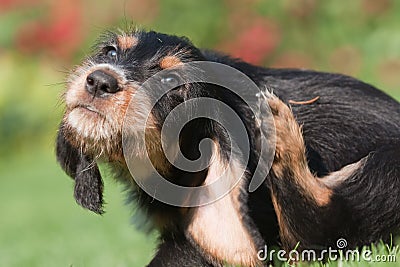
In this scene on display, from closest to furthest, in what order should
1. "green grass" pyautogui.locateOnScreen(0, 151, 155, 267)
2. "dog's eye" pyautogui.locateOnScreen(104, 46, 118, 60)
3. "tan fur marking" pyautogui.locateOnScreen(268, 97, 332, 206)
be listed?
1. "tan fur marking" pyautogui.locateOnScreen(268, 97, 332, 206)
2. "dog's eye" pyautogui.locateOnScreen(104, 46, 118, 60)
3. "green grass" pyautogui.locateOnScreen(0, 151, 155, 267)

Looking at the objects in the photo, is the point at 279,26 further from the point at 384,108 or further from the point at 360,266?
the point at 360,266

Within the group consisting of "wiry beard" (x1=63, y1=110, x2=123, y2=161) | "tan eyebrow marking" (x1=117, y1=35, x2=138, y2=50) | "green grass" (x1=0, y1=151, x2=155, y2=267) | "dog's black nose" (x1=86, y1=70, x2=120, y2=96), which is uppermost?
"tan eyebrow marking" (x1=117, y1=35, x2=138, y2=50)

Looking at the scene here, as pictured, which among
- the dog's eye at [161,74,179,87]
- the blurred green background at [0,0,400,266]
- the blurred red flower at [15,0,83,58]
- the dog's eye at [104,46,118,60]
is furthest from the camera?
the blurred red flower at [15,0,83,58]

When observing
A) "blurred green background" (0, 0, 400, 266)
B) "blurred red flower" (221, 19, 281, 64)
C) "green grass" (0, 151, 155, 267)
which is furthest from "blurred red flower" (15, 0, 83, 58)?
"blurred red flower" (221, 19, 281, 64)

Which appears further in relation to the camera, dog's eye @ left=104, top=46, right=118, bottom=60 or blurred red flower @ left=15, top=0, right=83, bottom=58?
blurred red flower @ left=15, top=0, right=83, bottom=58

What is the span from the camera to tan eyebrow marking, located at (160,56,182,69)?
450 centimetres

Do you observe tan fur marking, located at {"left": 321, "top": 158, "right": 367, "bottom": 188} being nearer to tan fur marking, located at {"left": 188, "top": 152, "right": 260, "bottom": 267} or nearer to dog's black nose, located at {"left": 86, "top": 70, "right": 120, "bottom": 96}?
tan fur marking, located at {"left": 188, "top": 152, "right": 260, "bottom": 267}

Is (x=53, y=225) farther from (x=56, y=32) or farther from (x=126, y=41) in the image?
(x=56, y=32)

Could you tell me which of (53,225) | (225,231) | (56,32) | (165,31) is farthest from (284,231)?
(56,32)

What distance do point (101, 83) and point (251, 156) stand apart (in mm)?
863

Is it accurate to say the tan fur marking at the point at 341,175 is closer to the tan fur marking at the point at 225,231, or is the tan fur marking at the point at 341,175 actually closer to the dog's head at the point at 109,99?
the tan fur marking at the point at 225,231

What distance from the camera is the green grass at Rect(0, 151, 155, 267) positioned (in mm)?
6570

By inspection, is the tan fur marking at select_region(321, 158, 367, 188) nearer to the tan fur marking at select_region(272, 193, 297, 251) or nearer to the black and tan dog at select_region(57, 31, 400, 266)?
the black and tan dog at select_region(57, 31, 400, 266)

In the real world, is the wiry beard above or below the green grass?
above
